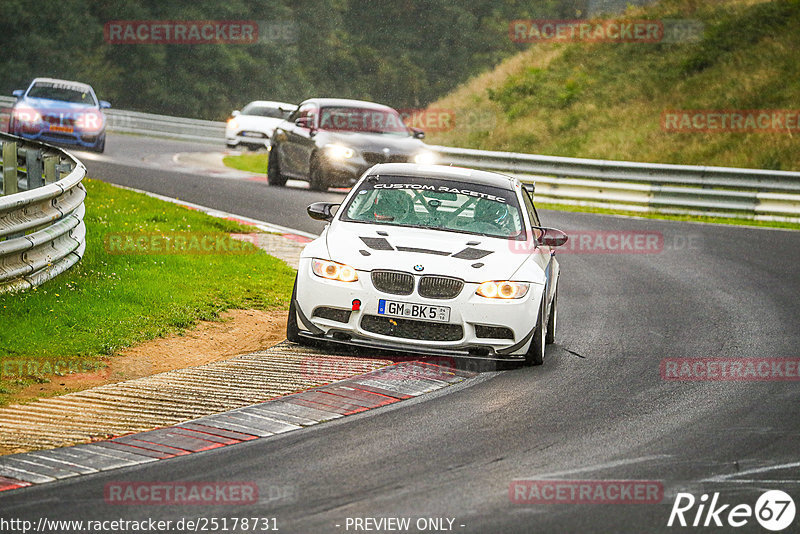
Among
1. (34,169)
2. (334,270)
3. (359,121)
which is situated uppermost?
(359,121)

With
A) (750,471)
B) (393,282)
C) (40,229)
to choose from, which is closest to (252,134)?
(40,229)

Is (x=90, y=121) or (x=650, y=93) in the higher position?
(x=650, y=93)

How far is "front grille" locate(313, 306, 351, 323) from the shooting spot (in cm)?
929

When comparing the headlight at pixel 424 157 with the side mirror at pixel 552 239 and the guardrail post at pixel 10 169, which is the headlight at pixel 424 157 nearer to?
the guardrail post at pixel 10 169

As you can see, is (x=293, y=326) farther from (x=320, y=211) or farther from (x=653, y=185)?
(x=653, y=185)

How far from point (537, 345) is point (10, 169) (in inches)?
283

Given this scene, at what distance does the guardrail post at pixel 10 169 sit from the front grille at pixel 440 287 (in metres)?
6.29

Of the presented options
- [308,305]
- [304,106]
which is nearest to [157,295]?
[308,305]

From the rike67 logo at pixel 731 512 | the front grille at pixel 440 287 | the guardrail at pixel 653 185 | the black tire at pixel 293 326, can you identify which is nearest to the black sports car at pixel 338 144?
the guardrail at pixel 653 185

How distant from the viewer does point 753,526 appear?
5.64 metres

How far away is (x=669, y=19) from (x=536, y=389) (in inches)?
1384

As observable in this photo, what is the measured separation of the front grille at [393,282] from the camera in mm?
9203

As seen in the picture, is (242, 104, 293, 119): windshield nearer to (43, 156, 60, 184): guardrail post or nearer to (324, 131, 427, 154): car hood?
(324, 131, 427, 154): car hood

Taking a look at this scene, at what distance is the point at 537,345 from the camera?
943 cm
